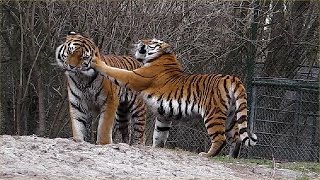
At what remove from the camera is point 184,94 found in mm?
7312

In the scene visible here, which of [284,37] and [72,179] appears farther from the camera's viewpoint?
[284,37]

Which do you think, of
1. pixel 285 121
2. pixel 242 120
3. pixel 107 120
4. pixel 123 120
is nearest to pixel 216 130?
pixel 242 120

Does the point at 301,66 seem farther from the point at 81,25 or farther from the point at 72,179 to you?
the point at 72,179

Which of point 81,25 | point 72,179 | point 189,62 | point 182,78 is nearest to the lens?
point 72,179

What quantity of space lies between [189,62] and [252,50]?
1.15m

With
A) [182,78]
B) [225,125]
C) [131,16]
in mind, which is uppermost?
[131,16]

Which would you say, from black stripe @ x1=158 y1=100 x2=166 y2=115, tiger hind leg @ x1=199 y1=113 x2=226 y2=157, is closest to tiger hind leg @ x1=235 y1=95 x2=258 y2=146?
tiger hind leg @ x1=199 y1=113 x2=226 y2=157

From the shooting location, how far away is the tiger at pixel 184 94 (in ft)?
23.2

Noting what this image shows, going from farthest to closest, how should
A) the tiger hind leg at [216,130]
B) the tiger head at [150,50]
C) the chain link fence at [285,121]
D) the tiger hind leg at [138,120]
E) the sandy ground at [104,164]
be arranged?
the chain link fence at [285,121] → the tiger hind leg at [138,120] → the tiger head at [150,50] → the tiger hind leg at [216,130] → the sandy ground at [104,164]

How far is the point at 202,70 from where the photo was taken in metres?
10.1

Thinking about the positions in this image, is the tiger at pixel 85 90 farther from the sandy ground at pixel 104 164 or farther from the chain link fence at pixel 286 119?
the chain link fence at pixel 286 119

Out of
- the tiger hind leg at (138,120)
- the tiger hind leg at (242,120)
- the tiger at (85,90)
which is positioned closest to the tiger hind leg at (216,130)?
the tiger hind leg at (242,120)

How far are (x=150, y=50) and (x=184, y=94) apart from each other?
2.33 ft

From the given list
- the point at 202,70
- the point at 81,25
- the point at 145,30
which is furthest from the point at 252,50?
the point at 81,25
